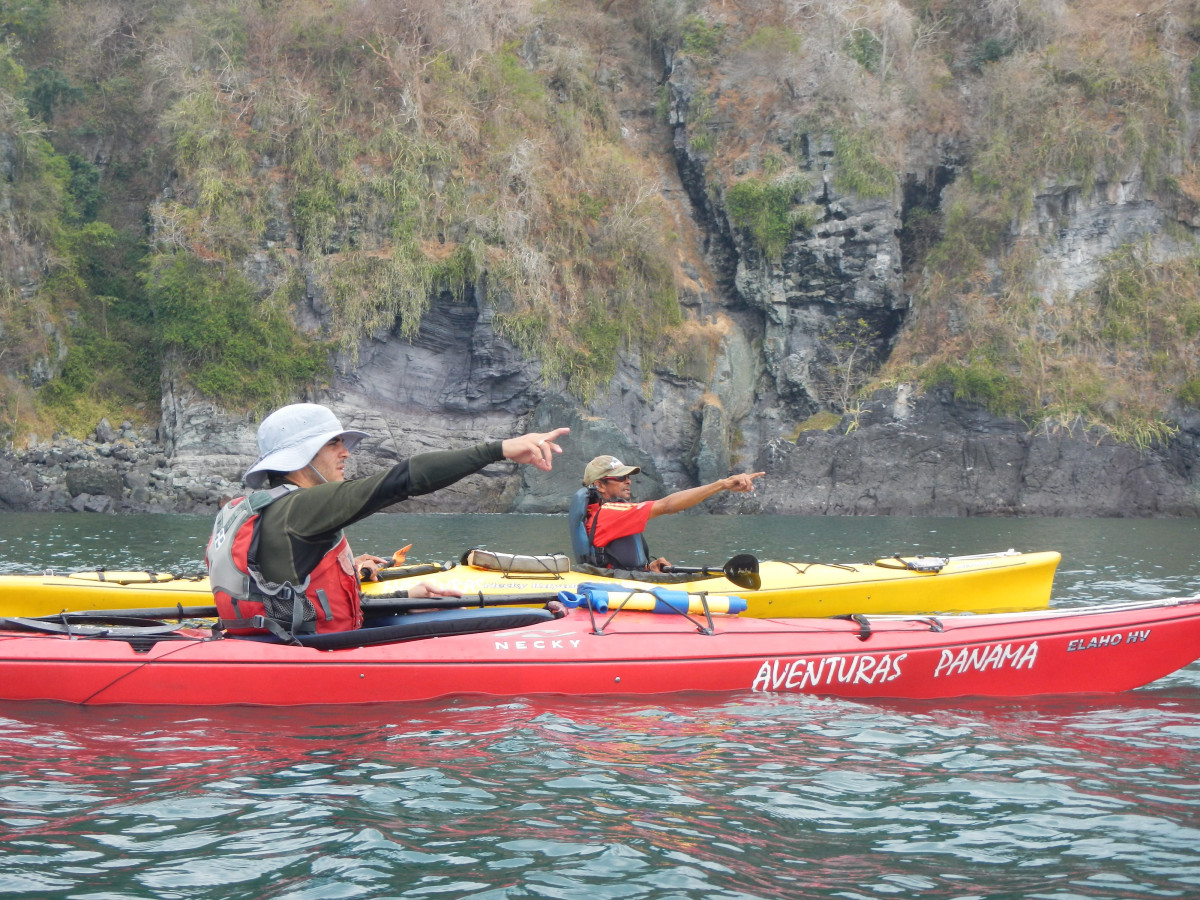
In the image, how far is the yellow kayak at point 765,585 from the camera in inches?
301

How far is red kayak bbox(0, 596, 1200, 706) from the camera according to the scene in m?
5.14

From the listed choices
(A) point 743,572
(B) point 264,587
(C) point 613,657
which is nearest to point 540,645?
(C) point 613,657

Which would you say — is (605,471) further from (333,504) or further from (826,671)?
(333,504)

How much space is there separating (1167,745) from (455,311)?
2540 centimetres

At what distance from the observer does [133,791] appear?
400 centimetres

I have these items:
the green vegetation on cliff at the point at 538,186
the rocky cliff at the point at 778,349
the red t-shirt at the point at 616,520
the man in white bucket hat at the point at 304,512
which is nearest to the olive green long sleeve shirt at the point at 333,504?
the man in white bucket hat at the point at 304,512

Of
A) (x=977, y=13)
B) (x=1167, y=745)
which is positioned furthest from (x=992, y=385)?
(x=1167, y=745)

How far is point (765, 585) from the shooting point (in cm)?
817

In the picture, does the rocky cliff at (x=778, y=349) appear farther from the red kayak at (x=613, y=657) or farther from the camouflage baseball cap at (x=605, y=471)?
the red kayak at (x=613, y=657)

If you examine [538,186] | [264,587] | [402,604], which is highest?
[538,186]

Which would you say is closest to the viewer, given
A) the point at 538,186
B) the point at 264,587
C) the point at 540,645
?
the point at 264,587

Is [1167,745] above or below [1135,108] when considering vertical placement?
below

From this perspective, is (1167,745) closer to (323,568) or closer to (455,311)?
(323,568)

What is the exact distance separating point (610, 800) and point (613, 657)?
1.65 m
